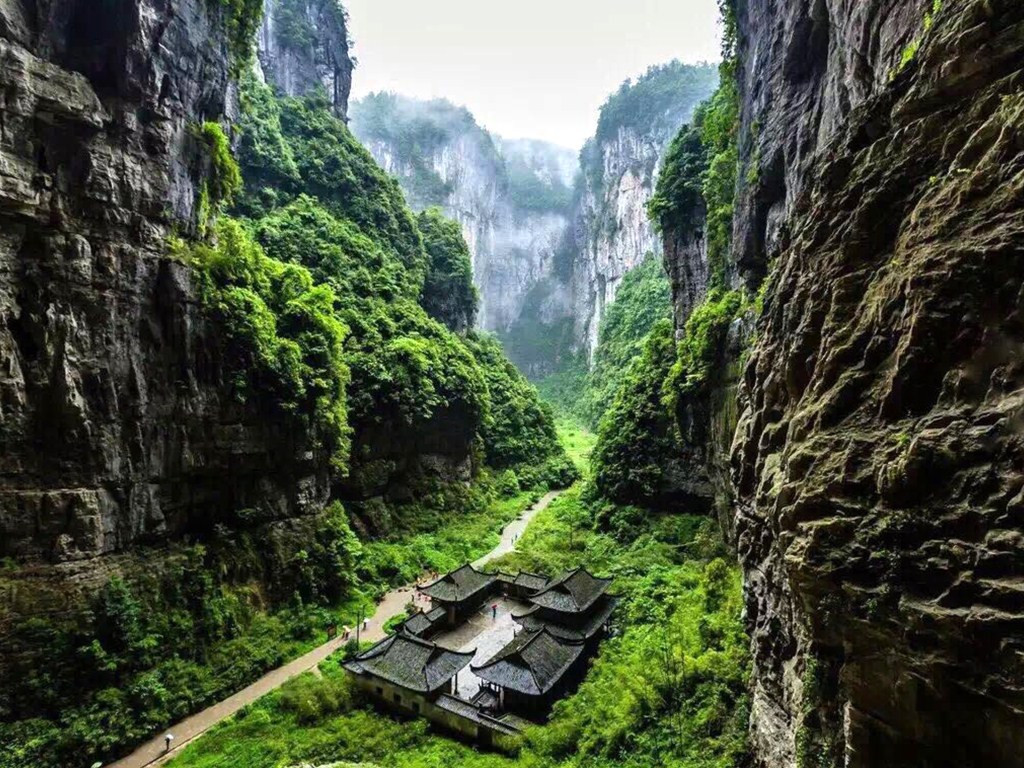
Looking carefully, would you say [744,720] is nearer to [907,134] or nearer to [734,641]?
[734,641]

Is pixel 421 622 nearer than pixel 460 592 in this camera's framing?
Yes

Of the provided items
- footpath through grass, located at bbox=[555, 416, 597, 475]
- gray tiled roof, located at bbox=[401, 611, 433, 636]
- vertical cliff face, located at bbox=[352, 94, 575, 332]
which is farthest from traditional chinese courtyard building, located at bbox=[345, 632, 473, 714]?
vertical cliff face, located at bbox=[352, 94, 575, 332]

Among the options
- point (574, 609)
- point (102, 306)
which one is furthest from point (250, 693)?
point (102, 306)

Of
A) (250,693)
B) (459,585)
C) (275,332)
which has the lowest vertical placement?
(250,693)

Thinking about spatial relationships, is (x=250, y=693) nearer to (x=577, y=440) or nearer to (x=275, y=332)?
(x=275, y=332)

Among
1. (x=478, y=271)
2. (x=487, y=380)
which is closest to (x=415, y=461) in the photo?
(x=487, y=380)

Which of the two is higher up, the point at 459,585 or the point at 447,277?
the point at 447,277

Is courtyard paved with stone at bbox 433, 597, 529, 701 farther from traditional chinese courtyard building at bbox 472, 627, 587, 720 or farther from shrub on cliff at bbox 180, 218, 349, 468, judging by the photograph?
shrub on cliff at bbox 180, 218, 349, 468
